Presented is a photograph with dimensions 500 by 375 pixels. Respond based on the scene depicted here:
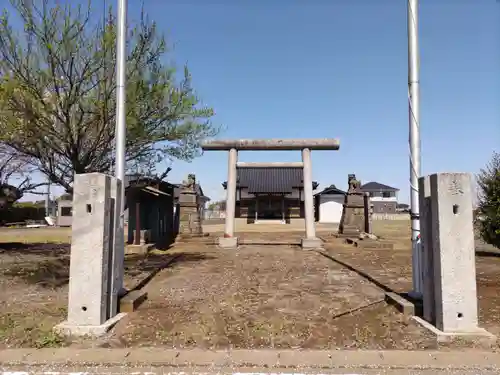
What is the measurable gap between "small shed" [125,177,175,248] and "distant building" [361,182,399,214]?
48212mm

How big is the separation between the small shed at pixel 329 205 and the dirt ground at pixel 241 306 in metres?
30.6

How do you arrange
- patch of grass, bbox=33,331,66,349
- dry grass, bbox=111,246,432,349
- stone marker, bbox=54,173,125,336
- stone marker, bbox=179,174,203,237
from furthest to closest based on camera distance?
stone marker, bbox=179,174,203,237 < stone marker, bbox=54,173,125,336 < dry grass, bbox=111,246,432,349 < patch of grass, bbox=33,331,66,349

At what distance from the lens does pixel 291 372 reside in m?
3.24

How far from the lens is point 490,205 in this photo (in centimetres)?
1127

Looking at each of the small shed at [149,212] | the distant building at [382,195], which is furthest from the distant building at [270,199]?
the distant building at [382,195]

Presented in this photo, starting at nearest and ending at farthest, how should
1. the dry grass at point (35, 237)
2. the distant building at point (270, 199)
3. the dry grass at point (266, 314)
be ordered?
the dry grass at point (266, 314), the dry grass at point (35, 237), the distant building at point (270, 199)

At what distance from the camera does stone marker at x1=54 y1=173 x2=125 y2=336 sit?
4234 mm

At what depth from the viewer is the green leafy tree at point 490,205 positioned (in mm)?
11002

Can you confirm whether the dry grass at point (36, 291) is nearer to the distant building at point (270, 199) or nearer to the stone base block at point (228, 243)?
the stone base block at point (228, 243)

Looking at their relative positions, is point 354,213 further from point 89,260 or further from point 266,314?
point 89,260

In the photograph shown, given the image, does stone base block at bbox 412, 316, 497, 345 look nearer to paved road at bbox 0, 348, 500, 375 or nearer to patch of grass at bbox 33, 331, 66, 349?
paved road at bbox 0, 348, 500, 375

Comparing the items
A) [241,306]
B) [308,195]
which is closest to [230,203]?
[308,195]

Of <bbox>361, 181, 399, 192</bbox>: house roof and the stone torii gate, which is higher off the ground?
<bbox>361, 181, 399, 192</bbox>: house roof

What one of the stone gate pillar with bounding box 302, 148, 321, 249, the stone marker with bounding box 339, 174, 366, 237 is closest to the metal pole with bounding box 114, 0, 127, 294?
the stone gate pillar with bounding box 302, 148, 321, 249
